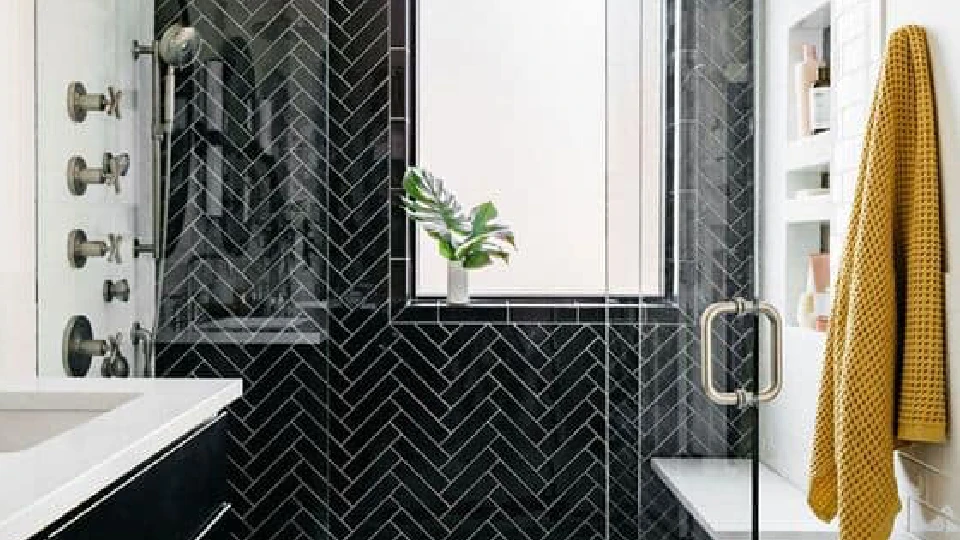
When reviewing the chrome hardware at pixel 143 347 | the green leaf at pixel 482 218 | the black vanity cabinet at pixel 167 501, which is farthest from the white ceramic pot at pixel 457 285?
the black vanity cabinet at pixel 167 501

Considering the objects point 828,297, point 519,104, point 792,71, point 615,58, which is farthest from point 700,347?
point 519,104

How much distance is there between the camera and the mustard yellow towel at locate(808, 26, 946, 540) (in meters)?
1.96

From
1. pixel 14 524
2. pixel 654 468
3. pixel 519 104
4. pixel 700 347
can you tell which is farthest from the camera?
pixel 519 104

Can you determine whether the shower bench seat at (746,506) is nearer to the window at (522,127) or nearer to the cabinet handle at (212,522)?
the cabinet handle at (212,522)

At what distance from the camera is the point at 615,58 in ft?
10.1

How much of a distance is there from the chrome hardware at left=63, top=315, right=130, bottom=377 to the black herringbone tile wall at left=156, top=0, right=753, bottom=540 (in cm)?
29

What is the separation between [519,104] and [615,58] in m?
0.94

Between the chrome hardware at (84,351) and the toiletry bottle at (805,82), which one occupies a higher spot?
the toiletry bottle at (805,82)

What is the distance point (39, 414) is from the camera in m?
2.03

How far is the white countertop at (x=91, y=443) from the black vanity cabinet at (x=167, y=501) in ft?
0.09

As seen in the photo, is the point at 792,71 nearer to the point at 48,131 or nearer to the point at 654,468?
the point at 654,468

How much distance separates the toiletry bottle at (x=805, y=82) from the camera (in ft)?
6.54

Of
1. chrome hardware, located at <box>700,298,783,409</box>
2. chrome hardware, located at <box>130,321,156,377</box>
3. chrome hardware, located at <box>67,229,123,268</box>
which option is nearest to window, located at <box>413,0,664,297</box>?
chrome hardware, located at <box>130,321,156,377</box>

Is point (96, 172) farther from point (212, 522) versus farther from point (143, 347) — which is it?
point (212, 522)
